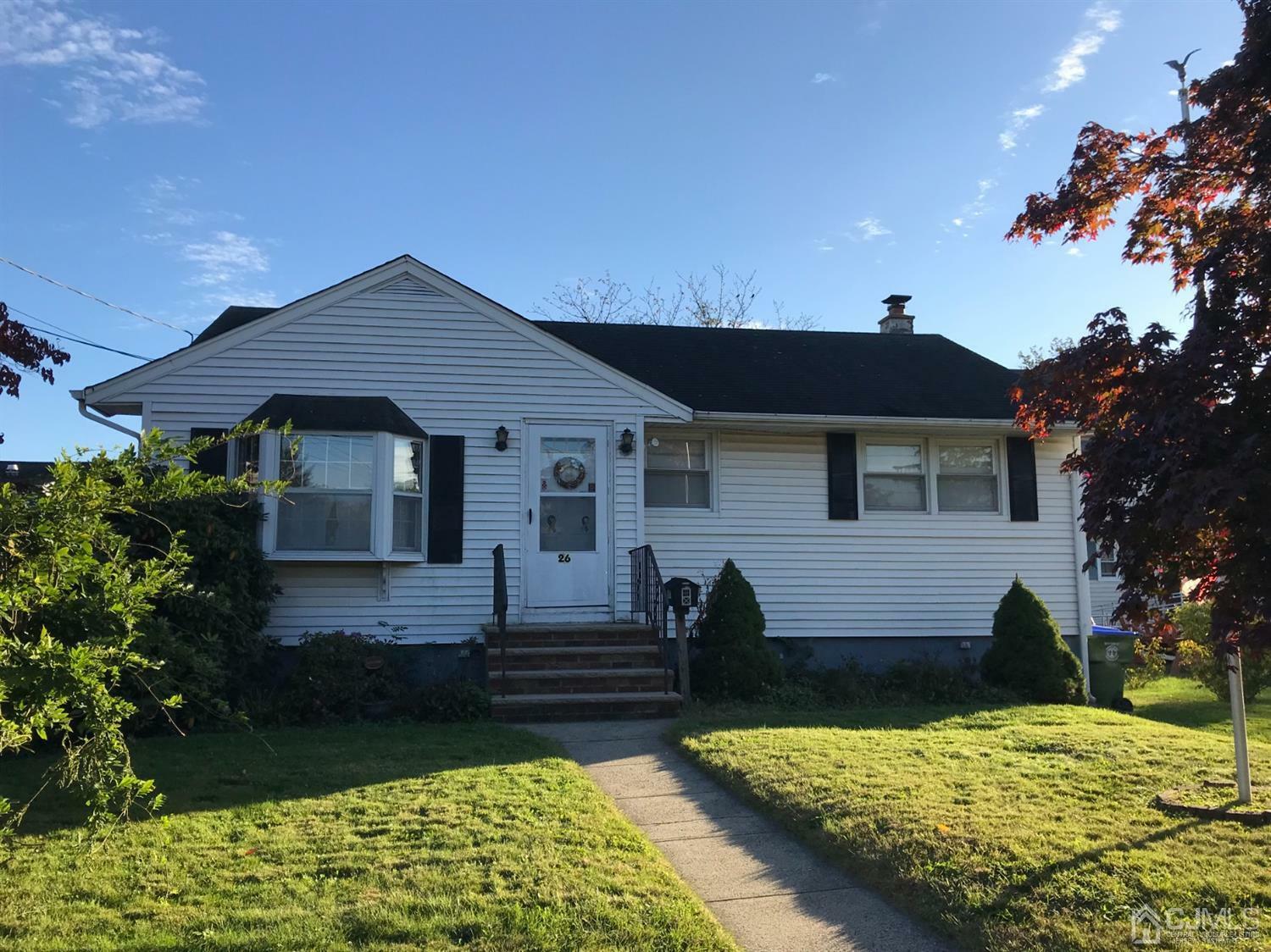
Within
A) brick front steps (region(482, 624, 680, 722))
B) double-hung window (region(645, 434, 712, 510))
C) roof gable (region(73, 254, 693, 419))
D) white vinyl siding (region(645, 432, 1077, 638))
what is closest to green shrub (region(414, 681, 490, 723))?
brick front steps (region(482, 624, 680, 722))

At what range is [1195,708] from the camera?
12570mm

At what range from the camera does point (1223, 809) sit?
19.5ft

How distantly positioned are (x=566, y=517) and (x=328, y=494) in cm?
262

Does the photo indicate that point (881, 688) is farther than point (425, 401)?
Yes

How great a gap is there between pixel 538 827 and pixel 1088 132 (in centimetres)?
535

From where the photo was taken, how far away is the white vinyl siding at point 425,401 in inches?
420

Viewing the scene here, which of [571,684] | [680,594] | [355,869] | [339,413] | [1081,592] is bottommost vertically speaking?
[355,869]

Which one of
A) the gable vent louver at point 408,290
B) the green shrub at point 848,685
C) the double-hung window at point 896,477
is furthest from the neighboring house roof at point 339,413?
the double-hung window at point 896,477

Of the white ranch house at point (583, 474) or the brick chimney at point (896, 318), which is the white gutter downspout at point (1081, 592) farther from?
the brick chimney at point (896, 318)

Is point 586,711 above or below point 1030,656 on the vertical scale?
below

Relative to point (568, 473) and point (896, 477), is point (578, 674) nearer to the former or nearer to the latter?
point (568, 473)

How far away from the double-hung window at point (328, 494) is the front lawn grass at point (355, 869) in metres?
3.46

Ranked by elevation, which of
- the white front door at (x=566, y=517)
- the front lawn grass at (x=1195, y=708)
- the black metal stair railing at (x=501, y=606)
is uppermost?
the white front door at (x=566, y=517)

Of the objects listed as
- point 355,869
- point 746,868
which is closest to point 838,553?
point 746,868
